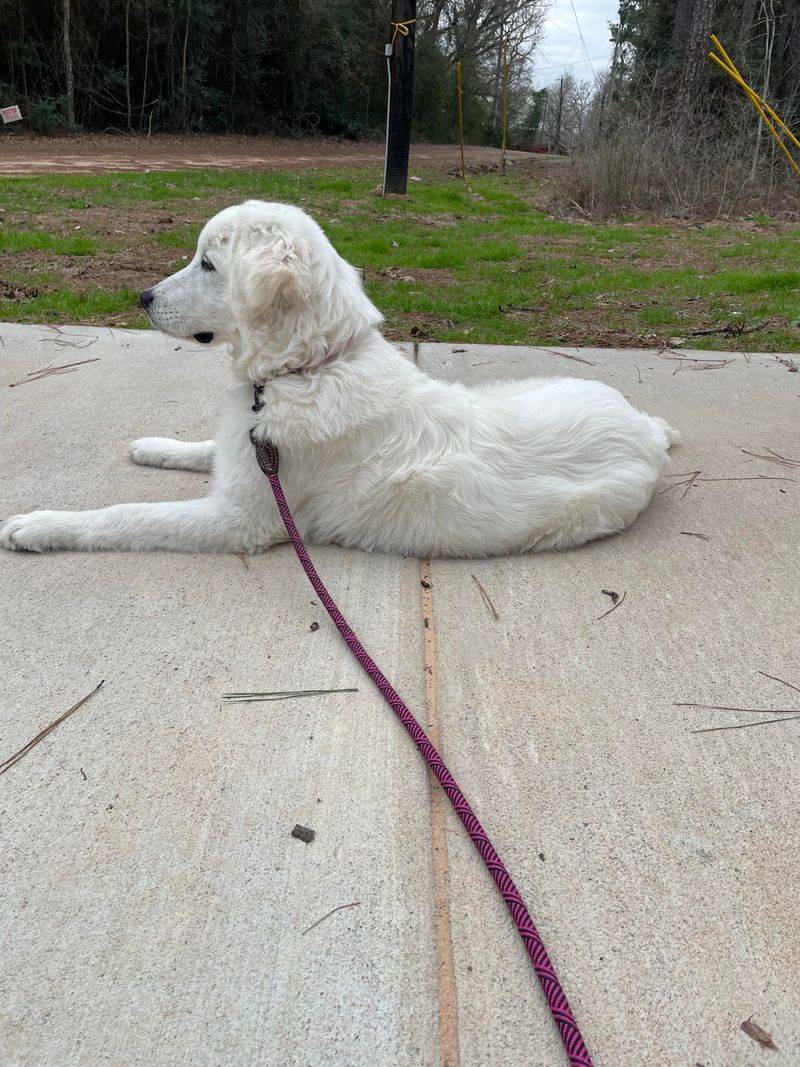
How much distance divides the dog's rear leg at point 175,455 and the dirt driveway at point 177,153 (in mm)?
14140

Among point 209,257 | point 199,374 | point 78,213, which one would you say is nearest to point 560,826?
point 209,257

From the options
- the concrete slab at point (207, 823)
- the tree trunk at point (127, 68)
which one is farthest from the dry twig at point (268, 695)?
the tree trunk at point (127, 68)

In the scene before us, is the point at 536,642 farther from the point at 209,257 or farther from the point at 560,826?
the point at 209,257

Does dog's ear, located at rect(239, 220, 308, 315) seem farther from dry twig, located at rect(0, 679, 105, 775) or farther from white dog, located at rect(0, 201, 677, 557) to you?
dry twig, located at rect(0, 679, 105, 775)

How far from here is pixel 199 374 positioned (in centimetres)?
509

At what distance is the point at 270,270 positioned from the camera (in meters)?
2.85

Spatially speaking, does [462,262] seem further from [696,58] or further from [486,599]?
[696,58]

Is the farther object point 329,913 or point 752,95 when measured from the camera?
point 752,95

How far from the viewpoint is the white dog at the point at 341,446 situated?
3059 millimetres

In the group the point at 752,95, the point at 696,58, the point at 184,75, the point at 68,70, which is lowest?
the point at 752,95

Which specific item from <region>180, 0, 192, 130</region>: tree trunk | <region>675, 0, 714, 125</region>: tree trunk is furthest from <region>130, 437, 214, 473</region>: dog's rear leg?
<region>180, 0, 192, 130</region>: tree trunk

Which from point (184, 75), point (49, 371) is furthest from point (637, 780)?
point (184, 75)

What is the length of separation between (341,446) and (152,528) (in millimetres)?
869

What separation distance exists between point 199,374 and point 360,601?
285 centimetres
